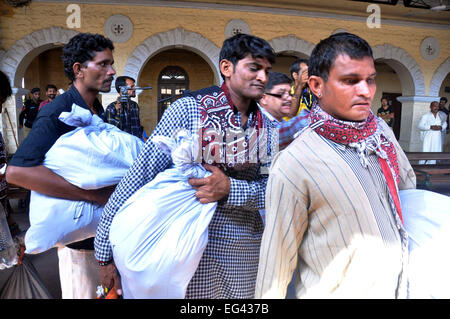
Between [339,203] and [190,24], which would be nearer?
[339,203]

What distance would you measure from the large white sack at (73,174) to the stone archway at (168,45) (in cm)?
765

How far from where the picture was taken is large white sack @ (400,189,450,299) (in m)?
0.93

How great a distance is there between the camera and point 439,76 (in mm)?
10531

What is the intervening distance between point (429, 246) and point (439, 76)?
38.3 feet

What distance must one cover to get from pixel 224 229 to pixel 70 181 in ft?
2.20

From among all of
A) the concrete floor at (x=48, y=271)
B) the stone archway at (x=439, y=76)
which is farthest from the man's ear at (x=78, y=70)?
the stone archway at (x=439, y=76)

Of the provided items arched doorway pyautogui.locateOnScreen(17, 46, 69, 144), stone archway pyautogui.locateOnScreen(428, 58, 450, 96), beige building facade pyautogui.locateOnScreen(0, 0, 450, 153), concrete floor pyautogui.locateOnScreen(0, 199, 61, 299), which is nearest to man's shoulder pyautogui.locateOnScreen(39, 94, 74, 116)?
concrete floor pyautogui.locateOnScreen(0, 199, 61, 299)

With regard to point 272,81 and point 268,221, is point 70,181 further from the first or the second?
point 272,81

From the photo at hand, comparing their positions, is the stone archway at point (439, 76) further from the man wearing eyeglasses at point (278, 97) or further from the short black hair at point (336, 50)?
the short black hair at point (336, 50)

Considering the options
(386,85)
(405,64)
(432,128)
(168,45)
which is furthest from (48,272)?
(386,85)

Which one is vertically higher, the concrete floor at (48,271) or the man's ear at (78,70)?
the man's ear at (78,70)

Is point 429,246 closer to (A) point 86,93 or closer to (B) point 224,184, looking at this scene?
(B) point 224,184

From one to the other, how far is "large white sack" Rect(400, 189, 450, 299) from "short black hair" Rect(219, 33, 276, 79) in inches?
30.1

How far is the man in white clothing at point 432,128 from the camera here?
937 centimetres
